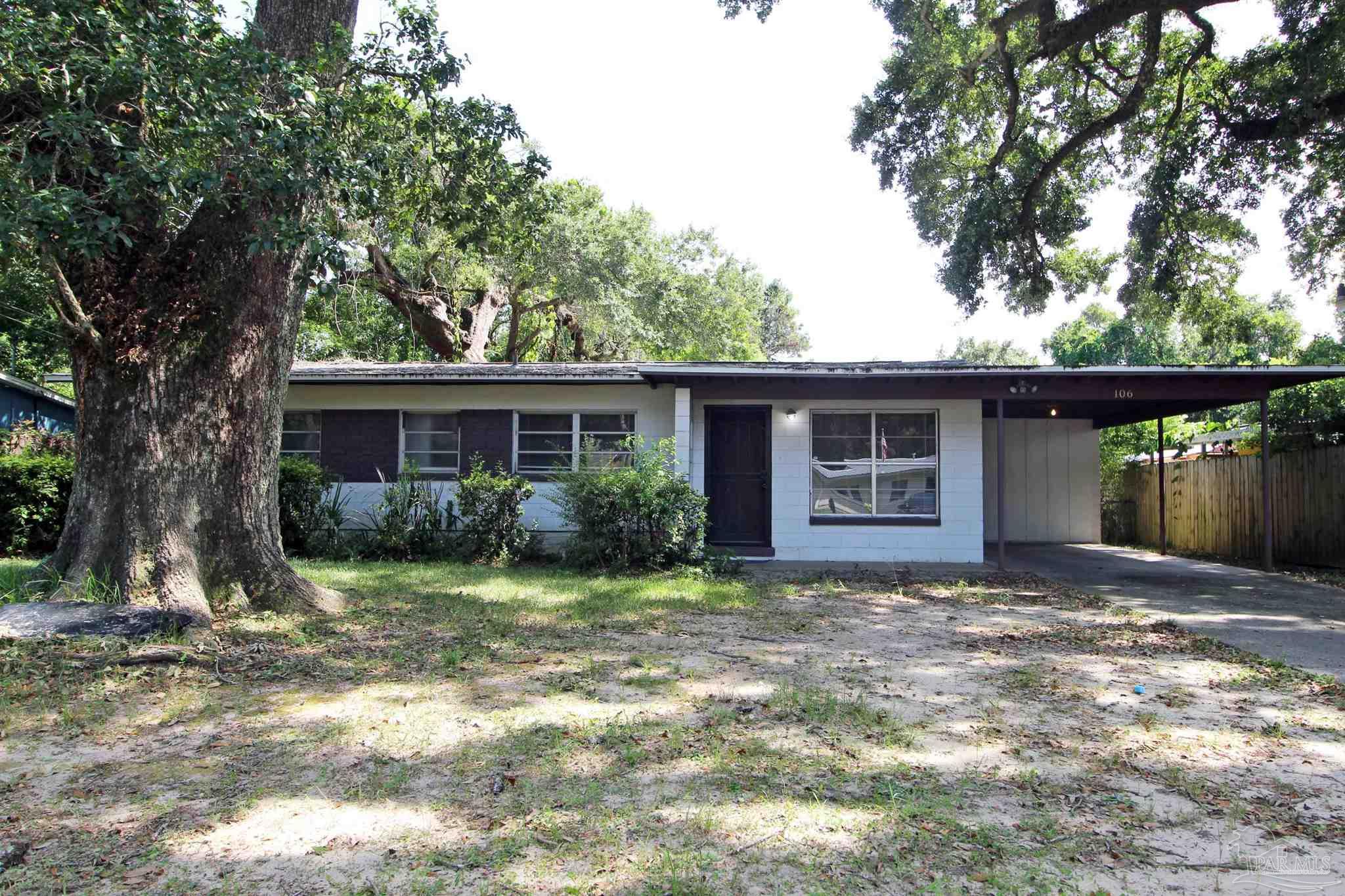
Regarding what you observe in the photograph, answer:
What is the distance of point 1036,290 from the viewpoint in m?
15.0

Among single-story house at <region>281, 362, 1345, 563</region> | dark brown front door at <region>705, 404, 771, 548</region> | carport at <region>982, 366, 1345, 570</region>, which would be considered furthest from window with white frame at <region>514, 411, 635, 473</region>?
carport at <region>982, 366, 1345, 570</region>

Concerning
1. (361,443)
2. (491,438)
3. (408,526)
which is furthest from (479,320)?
(408,526)

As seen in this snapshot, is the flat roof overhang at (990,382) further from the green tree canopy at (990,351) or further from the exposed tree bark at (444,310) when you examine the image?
the green tree canopy at (990,351)

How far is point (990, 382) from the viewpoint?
10.9 meters

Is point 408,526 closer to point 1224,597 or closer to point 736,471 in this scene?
point 736,471

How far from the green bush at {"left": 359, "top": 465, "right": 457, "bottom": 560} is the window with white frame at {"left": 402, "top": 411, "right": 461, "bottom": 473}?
861mm

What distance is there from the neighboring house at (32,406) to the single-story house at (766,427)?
7.14 metres

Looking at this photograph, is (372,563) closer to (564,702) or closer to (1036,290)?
(564,702)

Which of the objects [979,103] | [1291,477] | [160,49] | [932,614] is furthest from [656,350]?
[160,49]

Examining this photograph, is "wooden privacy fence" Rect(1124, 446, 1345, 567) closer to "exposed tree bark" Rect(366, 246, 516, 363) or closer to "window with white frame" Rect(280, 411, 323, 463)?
"window with white frame" Rect(280, 411, 323, 463)

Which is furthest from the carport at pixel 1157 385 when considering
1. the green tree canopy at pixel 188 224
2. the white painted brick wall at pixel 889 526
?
the green tree canopy at pixel 188 224

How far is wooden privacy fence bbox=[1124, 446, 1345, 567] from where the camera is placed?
37.7 feet

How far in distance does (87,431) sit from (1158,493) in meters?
16.7

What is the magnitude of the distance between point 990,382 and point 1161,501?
19.6 ft
